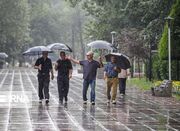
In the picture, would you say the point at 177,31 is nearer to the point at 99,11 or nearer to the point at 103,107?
the point at 103,107

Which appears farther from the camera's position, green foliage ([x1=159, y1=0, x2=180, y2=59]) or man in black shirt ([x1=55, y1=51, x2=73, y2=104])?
green foliage ([x1=159, y1=0, x2=180, y2=59])

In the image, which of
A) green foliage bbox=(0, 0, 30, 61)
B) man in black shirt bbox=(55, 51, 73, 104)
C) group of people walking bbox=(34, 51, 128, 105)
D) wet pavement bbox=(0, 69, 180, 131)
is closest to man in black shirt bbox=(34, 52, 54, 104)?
group of people walking bbox=(34, 51, 128, 105)

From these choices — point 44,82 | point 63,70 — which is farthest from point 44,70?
point 63,70

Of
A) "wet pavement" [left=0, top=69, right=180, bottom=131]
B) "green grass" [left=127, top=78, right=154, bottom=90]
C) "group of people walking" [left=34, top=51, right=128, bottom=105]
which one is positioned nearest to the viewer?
"wet pavement" [left=0, top=69, right=180, bottom=131]

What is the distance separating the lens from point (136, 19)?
41688 mm

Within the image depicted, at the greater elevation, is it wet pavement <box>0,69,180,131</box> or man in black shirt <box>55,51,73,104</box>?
man in black shirt <box>55,51,73,104</box>

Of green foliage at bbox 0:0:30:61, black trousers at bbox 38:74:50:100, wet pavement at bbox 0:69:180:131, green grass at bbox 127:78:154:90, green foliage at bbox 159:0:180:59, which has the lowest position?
wet pavement at bbox 0:69:180:131

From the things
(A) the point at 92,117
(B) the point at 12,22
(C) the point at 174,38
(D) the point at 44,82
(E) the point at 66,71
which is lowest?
(A) the point at 92,117

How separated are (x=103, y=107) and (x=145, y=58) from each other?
21.3 m

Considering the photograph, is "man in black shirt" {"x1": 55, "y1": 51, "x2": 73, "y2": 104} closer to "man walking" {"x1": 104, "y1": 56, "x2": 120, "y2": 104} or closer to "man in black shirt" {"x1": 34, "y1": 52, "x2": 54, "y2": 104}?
"man in black shirt" {"x1": 34, "y1": 52, "x2": 54, "y2": 104}

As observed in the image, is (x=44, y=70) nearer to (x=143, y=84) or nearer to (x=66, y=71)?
(x=66, y=71)

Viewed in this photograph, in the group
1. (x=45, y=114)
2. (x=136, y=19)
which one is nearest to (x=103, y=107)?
(x=45, y=114)

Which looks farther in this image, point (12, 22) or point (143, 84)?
point (12, 22)

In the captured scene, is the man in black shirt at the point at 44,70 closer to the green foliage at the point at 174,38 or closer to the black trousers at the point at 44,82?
the black trousers at the point at 44,82
